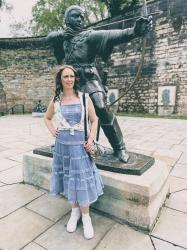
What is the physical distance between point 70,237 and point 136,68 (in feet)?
36.1

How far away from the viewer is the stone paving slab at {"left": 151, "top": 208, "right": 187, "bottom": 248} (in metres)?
2.04

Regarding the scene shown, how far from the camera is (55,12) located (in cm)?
2266

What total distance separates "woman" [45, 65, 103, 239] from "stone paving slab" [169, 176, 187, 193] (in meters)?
1.31

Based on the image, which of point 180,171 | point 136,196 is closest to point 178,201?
point 136,196

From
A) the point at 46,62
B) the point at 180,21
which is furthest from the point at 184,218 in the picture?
the point at 46,62

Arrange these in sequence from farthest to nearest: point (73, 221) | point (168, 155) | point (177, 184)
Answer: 1. point (168, 155)
2. point (177, 184)
3. point (73, 221)

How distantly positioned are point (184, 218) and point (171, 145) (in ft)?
10.3

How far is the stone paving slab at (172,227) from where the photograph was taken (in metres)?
2.04

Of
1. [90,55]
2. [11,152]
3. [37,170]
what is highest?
[90,55]

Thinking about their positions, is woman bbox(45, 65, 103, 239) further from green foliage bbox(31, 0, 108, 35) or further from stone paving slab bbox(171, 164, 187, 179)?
green foliage bbox(31, 0, 108, 35)

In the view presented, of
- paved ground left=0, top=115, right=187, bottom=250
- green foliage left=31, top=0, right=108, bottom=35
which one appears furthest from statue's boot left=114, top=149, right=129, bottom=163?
green foliage left=31, top=0, right=108, bottom=35

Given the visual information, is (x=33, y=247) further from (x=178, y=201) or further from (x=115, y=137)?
(x=178, y=201)

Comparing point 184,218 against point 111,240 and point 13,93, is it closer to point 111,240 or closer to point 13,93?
point 111,240

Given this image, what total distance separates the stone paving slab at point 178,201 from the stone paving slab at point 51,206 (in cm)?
113
